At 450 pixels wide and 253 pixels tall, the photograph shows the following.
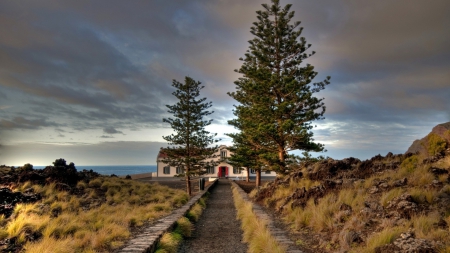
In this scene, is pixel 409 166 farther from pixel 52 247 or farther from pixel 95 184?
pixel 95 184

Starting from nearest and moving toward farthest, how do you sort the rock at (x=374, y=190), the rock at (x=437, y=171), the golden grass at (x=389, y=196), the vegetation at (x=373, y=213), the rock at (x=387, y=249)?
the rock at (x=387, y=249) < the vegetation at (x=373, y=213) < the golden grass at (x=389, y=196) < the rock at (x=374, y=190) < the rock at (x=437, y=171)

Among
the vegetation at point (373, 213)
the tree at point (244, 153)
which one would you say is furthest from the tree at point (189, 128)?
the vegetation at point (373, 213)

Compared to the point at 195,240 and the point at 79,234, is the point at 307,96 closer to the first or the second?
the point at 195,240

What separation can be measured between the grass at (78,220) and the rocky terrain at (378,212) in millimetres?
3387

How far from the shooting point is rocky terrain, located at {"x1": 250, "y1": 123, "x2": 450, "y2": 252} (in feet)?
15.0

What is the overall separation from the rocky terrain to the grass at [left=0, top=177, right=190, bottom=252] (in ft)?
11.1

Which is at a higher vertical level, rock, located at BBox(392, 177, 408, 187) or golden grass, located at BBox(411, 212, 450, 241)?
rock, located at BBox(392, 177, 408, 187)

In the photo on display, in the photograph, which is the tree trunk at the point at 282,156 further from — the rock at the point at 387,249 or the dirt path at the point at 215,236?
the rock at the point at 387,249

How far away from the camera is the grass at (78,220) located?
599cm

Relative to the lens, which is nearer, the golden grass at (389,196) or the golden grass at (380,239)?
the golden grass at (380,239)

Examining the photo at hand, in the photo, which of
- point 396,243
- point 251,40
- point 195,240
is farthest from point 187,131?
point 396,243

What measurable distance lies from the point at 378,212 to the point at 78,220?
300 inches

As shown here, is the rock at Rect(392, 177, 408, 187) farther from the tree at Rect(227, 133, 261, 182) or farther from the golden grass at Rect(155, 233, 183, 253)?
the tree at Rect(227, 133, 261, 182)

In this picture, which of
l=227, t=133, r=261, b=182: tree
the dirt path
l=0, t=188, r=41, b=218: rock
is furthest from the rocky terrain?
l=227, t=133, r=261, b=182: tree
